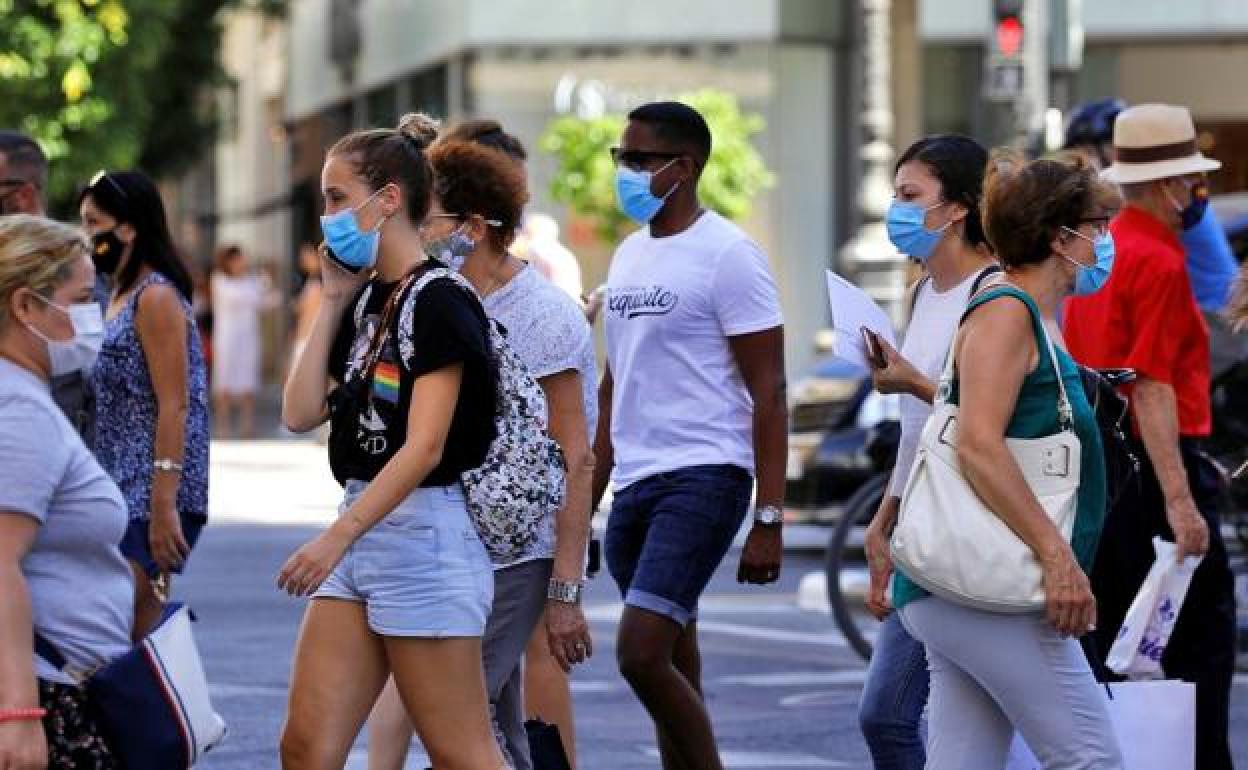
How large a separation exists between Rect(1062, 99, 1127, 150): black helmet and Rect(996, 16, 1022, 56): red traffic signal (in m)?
7.25

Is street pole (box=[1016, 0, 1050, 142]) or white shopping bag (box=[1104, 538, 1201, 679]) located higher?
street pole (box=[1016, 0, 1050, 142])

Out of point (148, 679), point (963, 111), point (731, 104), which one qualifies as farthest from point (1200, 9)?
point (148, 679)

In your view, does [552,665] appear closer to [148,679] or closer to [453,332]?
[453,332]

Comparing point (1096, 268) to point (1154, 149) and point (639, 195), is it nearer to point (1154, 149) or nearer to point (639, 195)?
point (639, 195)

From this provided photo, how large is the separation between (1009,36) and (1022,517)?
38.9 feet

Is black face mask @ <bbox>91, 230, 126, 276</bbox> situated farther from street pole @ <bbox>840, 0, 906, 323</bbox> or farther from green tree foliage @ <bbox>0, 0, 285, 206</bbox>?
green tree foliage @ <bbox>0, 0, 285, 206</bbox>

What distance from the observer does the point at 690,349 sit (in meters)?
7.32

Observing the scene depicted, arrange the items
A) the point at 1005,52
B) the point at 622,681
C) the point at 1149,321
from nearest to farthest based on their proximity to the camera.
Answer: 1. the point at 1149,321
2. the point at 622,681
3. the point at 1005,52

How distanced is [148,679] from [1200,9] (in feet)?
89.8

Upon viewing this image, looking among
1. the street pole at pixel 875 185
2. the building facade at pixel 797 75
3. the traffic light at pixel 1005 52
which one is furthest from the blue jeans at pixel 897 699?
the building facade at pixel 797 75

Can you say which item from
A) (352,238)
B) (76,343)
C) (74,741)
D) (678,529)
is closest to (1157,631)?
(678,529)

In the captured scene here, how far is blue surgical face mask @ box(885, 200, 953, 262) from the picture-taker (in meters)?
6.70

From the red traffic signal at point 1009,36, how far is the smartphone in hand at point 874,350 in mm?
10758

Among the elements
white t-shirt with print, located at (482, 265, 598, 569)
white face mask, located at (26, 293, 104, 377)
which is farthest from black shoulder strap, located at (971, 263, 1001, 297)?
white face mask, located at (26, 293, 104, 377)
